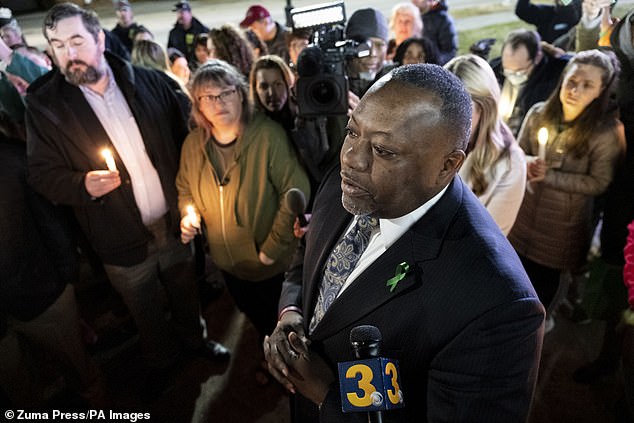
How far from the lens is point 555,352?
314cm

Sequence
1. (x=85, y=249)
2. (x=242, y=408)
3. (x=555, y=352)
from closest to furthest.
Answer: (x=242, y=408), (x=555, y=352), (x=85, y=249)

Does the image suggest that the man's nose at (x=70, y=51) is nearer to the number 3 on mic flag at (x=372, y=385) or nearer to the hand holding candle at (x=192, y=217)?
the hand holding candle at (x=192, y=217)

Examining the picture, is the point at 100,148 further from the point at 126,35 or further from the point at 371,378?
the point at 126,35

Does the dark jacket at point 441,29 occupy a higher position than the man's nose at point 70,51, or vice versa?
the man's nose at point 70,51

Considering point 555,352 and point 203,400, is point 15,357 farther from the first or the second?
point 555,352

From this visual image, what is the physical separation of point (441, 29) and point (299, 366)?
5.17 meters

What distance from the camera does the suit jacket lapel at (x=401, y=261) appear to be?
50.4 inches

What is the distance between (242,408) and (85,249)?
1.84 metres

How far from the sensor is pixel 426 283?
1254 millimetres

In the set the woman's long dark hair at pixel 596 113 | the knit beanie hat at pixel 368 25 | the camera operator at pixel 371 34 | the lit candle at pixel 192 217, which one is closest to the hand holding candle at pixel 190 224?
the lit candle at pixel 192 217

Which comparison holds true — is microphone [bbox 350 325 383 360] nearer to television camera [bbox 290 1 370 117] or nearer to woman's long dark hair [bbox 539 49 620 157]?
television camera [bbox 290 1 370 117]

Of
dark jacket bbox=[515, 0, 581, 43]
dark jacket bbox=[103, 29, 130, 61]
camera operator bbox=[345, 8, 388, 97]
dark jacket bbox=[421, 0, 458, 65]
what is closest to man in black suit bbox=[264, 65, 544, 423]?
camera operator bbox=[345, 8, 388, 97]

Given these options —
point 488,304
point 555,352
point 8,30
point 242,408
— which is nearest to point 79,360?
point 242,408

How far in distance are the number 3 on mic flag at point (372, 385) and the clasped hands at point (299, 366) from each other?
0.80 ft
